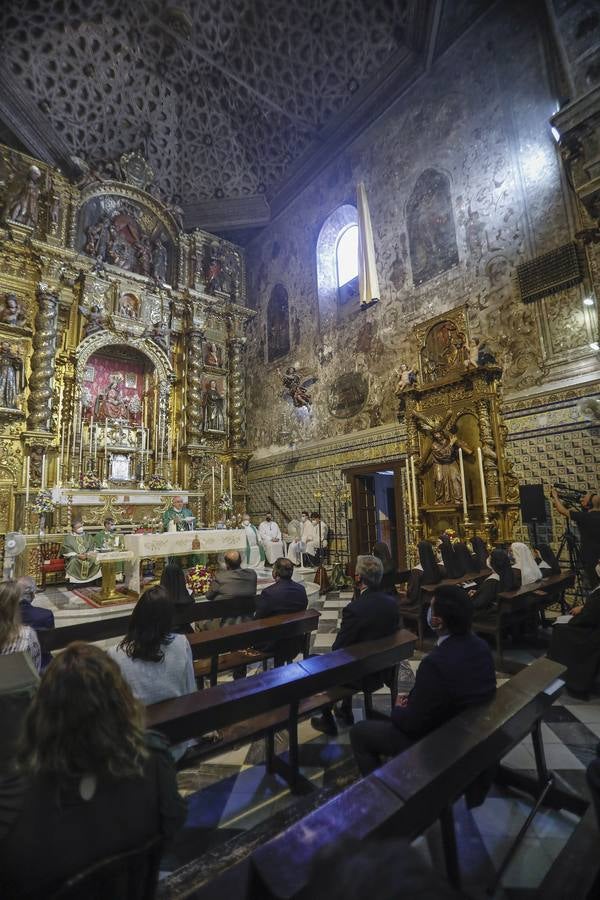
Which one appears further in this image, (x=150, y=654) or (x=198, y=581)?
(x=198, y=581)

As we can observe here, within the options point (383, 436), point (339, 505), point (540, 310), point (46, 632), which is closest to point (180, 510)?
point (339, 505)

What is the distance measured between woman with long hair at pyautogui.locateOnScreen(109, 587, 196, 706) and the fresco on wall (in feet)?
34.5

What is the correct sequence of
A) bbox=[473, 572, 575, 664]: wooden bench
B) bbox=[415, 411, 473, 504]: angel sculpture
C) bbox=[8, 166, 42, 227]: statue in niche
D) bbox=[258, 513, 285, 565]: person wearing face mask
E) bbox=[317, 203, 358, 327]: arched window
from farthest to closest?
1. bbox=[317, 203, 358, 327]: arched window
2. bbox=[8, 166, 42, 227]: statue in niche
3. bbox=[258, 513, 285, 565]: person wearing face mask
4. bbox=[415, 411, 473, 504]: angel sculpture
5. bbox=[473, 572, 575, 664]: wooden bench

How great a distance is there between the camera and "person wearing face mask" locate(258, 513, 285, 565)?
12.5 meters

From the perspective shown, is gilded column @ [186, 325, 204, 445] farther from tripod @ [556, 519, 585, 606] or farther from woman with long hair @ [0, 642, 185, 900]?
woman with long hair @ [0, 642, 185, 900]

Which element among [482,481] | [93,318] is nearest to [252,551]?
[482,481]

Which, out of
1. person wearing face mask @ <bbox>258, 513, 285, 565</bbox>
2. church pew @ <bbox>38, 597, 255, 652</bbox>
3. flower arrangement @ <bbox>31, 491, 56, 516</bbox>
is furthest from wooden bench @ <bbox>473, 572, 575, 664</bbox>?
flower arrangement @ <bbox>31, 491, 56, 516</bbox>

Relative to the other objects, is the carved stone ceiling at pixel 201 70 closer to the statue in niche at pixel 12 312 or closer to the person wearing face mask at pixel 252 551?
the statue in niche at pixel 12 312

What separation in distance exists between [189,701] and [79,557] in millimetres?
9406

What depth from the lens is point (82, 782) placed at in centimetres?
132

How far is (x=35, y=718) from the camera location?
4.57ft

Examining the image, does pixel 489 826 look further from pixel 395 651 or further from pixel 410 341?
pixel 410 341

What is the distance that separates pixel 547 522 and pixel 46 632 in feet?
26.7

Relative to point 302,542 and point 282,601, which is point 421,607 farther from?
point 302,542
